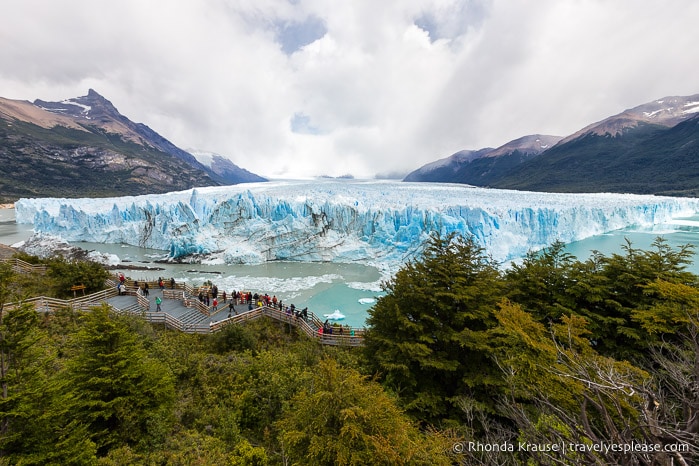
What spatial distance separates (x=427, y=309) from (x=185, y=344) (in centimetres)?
673

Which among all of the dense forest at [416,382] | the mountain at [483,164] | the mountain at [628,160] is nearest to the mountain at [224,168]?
the mountain at [483,164]

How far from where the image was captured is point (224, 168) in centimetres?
16575

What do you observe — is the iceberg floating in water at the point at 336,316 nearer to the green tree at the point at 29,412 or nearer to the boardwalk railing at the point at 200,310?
the boardwalk railing at the point at 200,310

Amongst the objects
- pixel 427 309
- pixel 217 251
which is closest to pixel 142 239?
pixel 217 251

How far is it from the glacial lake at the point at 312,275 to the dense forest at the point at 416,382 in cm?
585

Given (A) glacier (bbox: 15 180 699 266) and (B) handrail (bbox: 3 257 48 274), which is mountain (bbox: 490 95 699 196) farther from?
(B) handrail (bbox: 3 257 48 274)

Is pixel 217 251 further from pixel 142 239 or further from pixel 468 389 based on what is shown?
pixel 468 389

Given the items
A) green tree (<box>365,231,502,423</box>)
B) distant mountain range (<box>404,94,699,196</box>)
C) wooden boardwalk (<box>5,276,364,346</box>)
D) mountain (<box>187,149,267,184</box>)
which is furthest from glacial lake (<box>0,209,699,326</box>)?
mountain (<box>187,149,267,184</box>)

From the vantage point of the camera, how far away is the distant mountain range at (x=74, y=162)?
75.3m

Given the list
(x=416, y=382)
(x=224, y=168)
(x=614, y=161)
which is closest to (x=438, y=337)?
(x=416, y=382)

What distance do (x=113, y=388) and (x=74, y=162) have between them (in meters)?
119

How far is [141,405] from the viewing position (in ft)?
14.7

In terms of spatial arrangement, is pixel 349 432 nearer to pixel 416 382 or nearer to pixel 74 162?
pixel 416 382

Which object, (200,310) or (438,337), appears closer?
(438,337)
